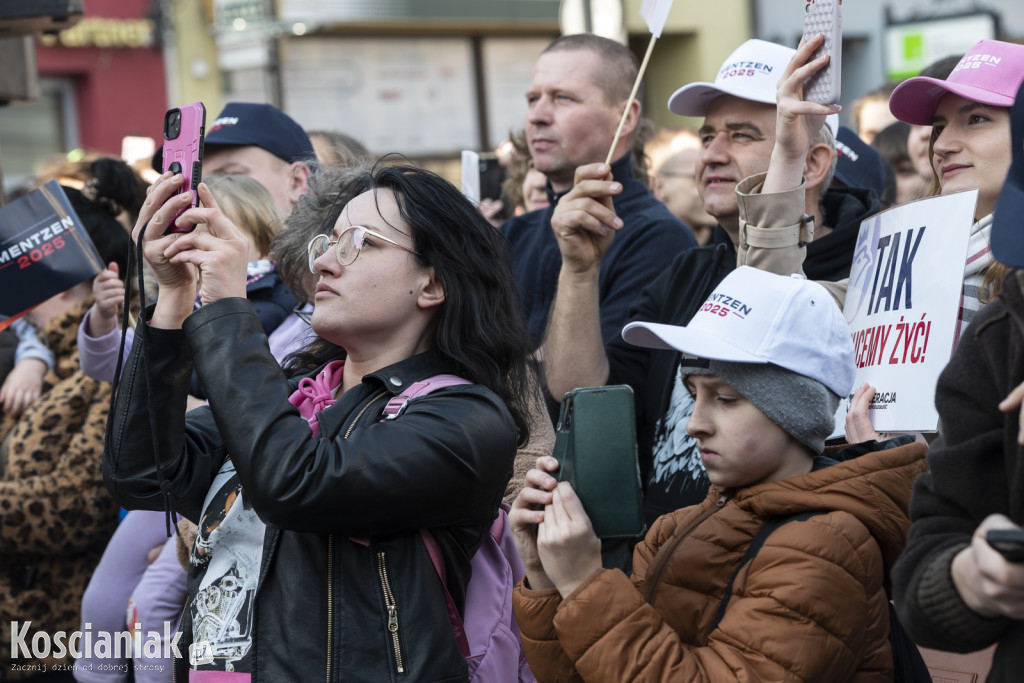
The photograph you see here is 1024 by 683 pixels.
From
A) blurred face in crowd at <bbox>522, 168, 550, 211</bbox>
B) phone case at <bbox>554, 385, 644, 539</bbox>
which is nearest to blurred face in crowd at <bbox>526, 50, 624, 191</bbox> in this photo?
blurred face in crowd at <bbox>522, 168, 550, 211</bbox>

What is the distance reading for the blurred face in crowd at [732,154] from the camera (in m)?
3.39

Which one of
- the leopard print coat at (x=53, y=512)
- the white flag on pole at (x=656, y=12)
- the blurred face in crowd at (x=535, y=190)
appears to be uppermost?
the white flag on pole at (x=656, y=12)

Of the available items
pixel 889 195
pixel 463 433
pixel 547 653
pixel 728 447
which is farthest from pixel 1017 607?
pixel 889 195

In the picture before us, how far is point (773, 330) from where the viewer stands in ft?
7.15

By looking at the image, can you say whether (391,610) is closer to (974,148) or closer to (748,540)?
(748,540)

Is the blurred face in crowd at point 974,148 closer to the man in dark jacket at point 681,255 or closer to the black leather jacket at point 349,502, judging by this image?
the man in dark jacket at point 681,255

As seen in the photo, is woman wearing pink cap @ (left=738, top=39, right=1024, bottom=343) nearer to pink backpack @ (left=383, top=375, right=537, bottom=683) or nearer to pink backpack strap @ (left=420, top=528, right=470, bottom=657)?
pink backpack @ (left=383, top=375, right=537, bottom=683)

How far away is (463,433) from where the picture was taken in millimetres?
2248

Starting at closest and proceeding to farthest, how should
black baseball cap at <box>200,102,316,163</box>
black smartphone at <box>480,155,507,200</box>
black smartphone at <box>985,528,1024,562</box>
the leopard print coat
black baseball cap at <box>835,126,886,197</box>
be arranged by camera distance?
black smartphone at <box>985,528,1024,562</box> < the leopard print coat < black baseball cap at <box>835,126,886,197</box> < black baseball cap at <box>200,102,316,163</box> < black smartphone at <box>480,155,507,200</box>

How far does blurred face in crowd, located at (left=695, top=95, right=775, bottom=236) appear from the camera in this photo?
3395 mm

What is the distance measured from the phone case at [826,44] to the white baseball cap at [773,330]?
634mm

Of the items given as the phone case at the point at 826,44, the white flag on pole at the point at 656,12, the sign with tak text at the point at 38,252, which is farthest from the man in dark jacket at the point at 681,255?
the sign with tak text at the point at 38,252

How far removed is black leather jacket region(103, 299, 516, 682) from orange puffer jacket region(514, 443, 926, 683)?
22cm

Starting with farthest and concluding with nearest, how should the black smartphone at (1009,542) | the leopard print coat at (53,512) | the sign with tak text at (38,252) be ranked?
the leopard print coat at (53,512) → the sign with tak text at (38,252) → the black smartphone at (1009,542)
